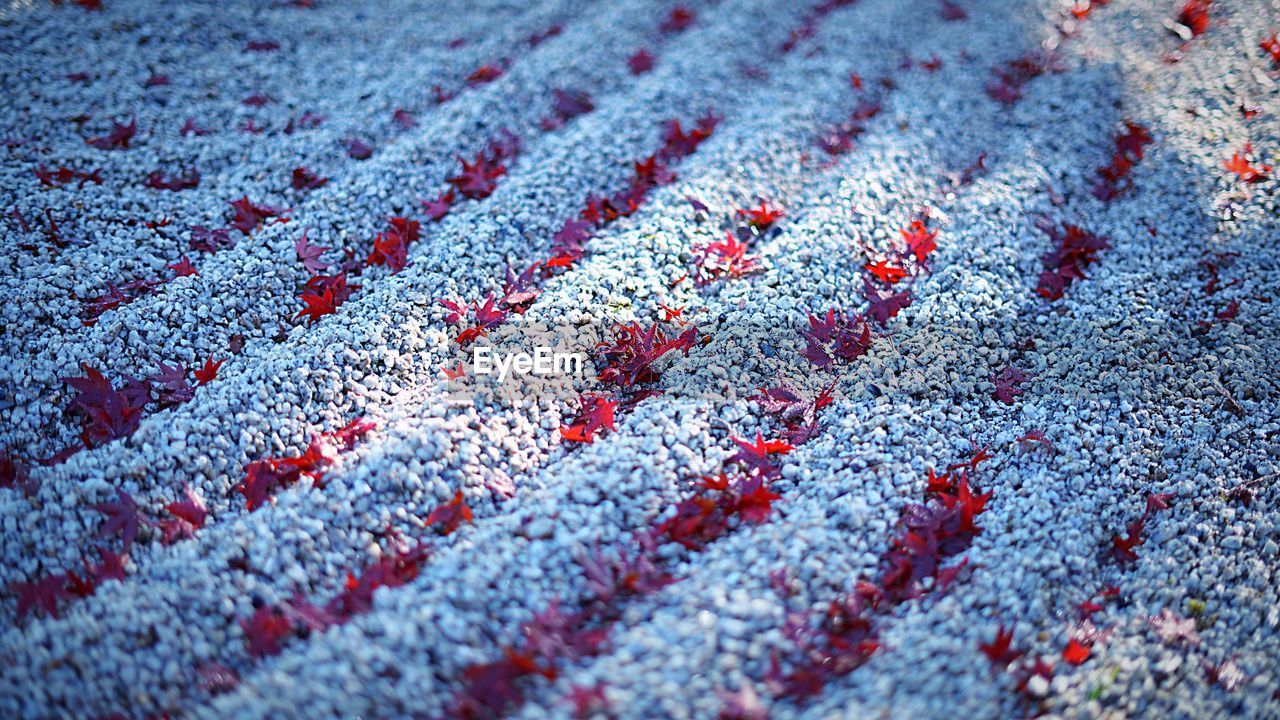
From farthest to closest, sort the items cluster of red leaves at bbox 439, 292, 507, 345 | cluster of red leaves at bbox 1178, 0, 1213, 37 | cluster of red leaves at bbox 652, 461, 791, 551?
cluster of red leaves at bbox 1178, 0, 1213, 37, cluster of red leaves at bbox 439, 292, 507, 345, cluster of red leaves at bbox 652, 461, 791, 551

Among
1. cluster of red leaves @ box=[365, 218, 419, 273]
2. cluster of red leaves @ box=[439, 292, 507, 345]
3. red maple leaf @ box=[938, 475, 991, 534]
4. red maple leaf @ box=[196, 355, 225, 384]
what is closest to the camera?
red maple leaf @ box=[938, 475, 991, 534]

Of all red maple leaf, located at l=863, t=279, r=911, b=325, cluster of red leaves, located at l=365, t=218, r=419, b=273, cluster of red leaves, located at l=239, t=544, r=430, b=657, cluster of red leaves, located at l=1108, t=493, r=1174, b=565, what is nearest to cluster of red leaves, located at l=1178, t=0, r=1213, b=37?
red maple leaf, located at l=863, t=279, r=911, b=325

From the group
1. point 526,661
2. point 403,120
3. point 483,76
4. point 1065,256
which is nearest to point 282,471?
point 526,661

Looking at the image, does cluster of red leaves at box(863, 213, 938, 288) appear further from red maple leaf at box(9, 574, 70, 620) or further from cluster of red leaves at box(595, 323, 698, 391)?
red maple leaf at box(9, 574, 70, 620)

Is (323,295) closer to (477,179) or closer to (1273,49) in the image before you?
(477,179)

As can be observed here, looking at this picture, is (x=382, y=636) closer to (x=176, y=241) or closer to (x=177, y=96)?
(x=176, y=241)
